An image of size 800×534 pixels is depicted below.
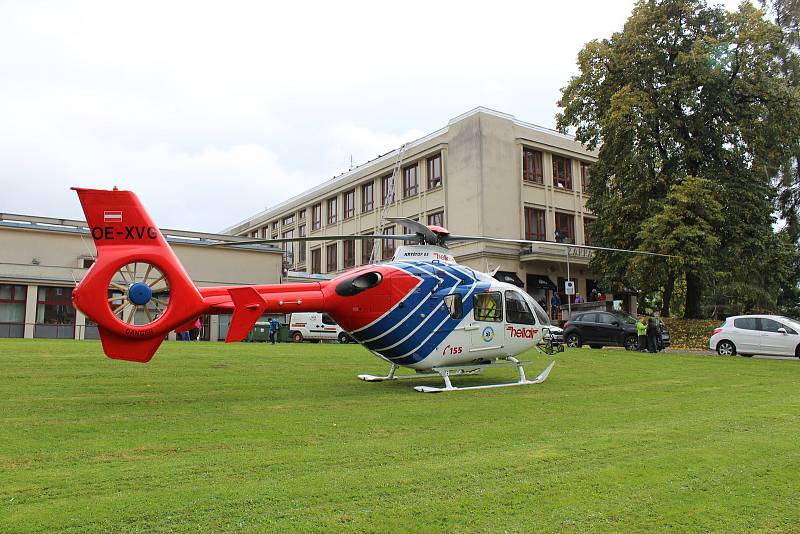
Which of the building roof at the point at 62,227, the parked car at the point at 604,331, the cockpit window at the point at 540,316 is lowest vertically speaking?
the parked car at the point at 604,331

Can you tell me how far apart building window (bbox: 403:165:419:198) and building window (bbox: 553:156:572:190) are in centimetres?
1001

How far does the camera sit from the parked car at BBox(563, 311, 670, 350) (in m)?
26.3

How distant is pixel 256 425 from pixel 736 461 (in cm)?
550

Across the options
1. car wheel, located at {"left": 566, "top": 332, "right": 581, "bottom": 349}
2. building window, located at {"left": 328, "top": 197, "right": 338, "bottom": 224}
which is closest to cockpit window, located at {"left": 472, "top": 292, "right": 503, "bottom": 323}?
car wheel, located at {"left": 566, "top": 332, "right": 581, "bottom": 349}

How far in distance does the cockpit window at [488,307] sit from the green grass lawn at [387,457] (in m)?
1.73

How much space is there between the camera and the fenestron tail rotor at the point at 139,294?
9602 millimetres

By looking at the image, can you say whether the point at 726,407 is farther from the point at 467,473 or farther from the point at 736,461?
the point at 467,473

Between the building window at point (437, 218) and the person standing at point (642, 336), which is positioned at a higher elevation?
the building window at point (437, 218)

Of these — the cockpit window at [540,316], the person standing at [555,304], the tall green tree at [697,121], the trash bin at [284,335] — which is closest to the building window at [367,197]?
the trash bin at [284,335]

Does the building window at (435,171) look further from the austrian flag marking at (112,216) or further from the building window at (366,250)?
the austrian flag marking at (112,216)

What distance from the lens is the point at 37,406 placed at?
360 inches

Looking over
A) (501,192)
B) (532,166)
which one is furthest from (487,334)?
(532,166)

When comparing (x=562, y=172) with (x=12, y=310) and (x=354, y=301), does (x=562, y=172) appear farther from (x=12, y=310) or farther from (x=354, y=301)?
(x=354, y=301)

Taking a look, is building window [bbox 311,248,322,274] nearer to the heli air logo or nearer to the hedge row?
the hedge row
